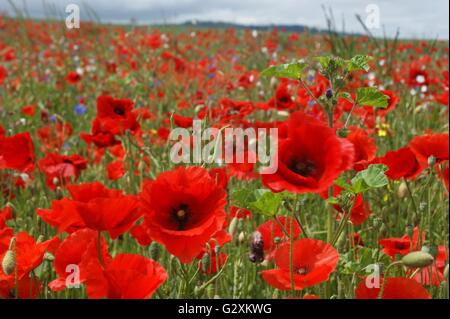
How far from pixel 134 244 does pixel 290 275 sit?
44.7 inches

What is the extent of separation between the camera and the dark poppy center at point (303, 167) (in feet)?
2.83

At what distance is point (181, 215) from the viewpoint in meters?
0.87

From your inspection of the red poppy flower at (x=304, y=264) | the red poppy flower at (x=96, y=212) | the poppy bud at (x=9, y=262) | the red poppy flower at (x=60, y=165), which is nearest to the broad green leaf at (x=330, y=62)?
the red poppy flower at (x=304, y=264)

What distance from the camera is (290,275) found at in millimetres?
824

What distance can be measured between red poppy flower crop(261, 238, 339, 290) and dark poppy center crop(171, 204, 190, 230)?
0.51ft

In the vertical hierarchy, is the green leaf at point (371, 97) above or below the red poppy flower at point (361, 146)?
above

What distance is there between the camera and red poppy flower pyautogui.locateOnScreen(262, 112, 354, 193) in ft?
Result: 2.53

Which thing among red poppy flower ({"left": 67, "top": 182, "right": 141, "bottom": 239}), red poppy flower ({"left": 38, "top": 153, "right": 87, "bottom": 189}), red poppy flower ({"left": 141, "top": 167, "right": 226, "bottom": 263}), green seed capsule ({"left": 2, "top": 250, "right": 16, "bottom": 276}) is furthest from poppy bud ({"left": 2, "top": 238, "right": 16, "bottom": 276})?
red poppy flower ({"left": 38, "top": 153, "right": 87, "bottom": 189})

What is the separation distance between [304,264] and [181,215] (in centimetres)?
23

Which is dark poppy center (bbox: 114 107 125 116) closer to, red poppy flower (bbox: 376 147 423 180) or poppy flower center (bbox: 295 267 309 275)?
red poppy flower (bbox: 376 147 423 180)

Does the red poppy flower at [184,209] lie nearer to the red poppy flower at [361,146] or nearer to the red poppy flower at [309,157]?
the red poppy flower at [309,157]

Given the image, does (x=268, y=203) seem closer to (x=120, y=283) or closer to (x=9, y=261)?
(x=120, y=283)
